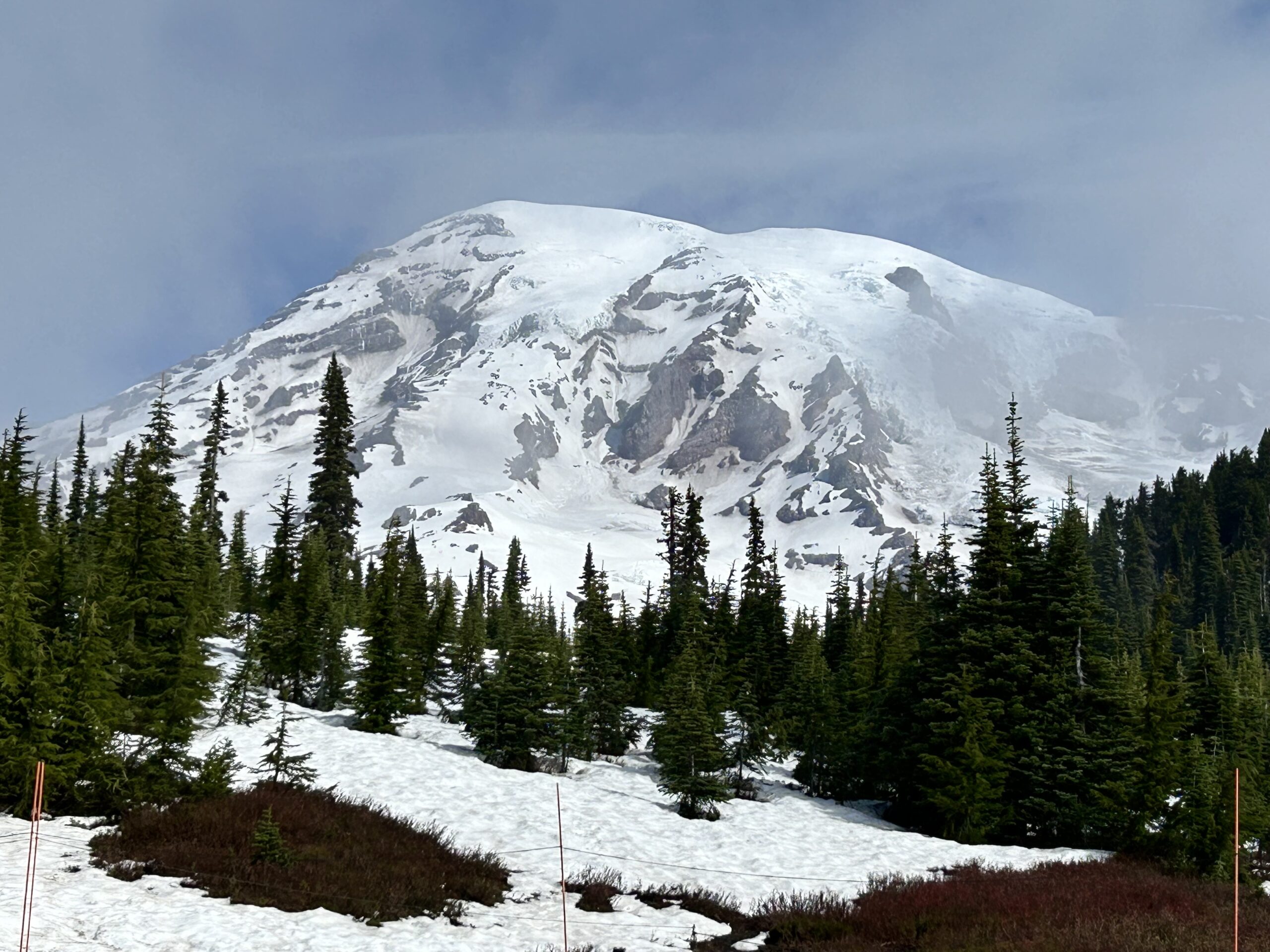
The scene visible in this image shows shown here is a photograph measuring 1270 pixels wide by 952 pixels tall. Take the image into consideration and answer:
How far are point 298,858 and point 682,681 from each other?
788 inches

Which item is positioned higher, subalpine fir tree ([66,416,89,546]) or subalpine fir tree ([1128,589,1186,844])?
subalpine fir tree ([66,416,89,546])

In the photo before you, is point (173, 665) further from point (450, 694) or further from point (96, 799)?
point (450, 694)

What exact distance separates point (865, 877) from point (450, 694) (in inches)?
1301

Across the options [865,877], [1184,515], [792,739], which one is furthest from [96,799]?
[1184,515]

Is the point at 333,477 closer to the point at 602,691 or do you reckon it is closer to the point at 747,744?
the point at 602,691

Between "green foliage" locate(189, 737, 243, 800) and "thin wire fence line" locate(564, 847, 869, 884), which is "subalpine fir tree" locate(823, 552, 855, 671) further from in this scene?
"green foliage" locate(189, 737, 243, 800)

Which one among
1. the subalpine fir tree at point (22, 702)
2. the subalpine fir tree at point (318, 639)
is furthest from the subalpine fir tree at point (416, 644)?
the subalpine fir tree at point (22, 702)

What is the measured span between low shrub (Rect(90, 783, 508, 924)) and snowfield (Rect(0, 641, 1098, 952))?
38 cm

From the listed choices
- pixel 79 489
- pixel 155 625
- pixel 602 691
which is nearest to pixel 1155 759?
pixel 602 691

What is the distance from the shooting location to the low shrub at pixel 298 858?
47.0ft

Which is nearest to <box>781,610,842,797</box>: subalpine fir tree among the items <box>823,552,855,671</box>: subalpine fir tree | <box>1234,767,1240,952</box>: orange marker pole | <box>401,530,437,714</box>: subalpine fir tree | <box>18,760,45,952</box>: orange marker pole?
<box>823,552,855,671</box>: subalpine fir tree

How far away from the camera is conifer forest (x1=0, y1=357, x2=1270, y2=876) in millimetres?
19656

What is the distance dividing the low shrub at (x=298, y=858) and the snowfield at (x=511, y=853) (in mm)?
378

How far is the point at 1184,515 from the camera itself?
137125 millimetres
